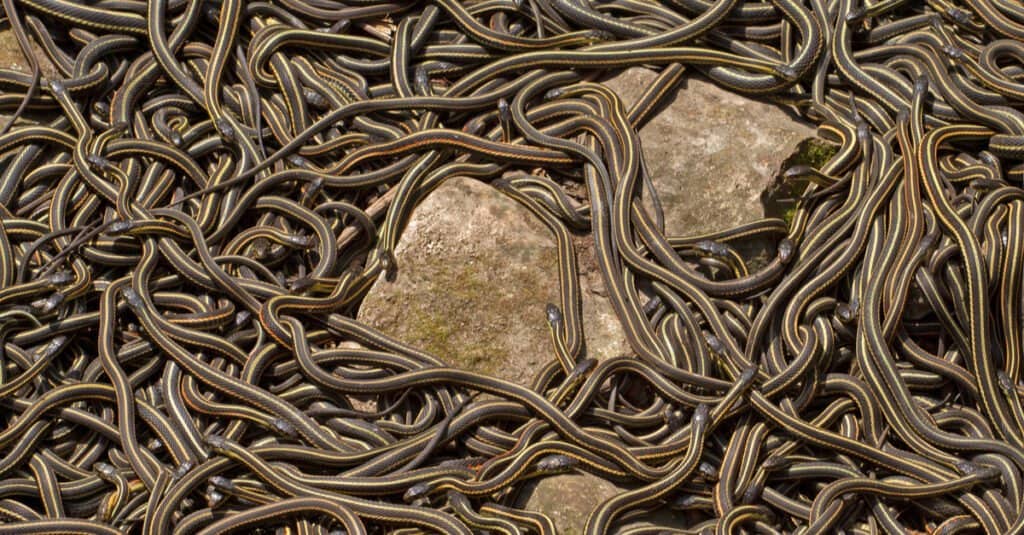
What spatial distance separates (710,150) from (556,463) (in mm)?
3223

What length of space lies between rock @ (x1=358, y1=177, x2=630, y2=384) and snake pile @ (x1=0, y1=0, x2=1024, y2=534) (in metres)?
0.17

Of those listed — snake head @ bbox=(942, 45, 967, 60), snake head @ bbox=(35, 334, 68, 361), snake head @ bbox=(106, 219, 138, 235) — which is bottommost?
snake head @ bbox=(35, 334, 68, 361)

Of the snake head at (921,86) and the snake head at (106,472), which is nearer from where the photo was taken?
the snake head at (106,472)

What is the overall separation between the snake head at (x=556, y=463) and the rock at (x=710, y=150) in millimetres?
2240

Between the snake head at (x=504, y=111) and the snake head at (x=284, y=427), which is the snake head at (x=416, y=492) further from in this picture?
the snake head at (x=504, y=111)

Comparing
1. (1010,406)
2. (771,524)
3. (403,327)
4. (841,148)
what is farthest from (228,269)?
(1010,406)

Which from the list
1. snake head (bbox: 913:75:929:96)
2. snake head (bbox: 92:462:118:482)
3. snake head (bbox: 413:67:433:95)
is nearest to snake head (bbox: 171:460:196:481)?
snake head (bbox: 92:462:118:482)

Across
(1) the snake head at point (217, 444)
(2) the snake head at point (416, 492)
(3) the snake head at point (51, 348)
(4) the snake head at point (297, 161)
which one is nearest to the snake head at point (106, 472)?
(1) the snake head at point (217, 444)

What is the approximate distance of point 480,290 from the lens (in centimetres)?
850

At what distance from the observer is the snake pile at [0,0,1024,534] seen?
7562 millimetres

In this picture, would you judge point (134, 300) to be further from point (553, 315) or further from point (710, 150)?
point (710, 150)

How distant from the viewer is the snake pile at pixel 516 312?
7.56 metres

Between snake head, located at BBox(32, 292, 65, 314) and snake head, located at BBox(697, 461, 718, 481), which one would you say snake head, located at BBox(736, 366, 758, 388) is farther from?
snake head, located at BBox(32, 292, 65, 314)

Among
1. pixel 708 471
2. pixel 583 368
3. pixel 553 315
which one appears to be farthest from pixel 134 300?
pixel 708 471
